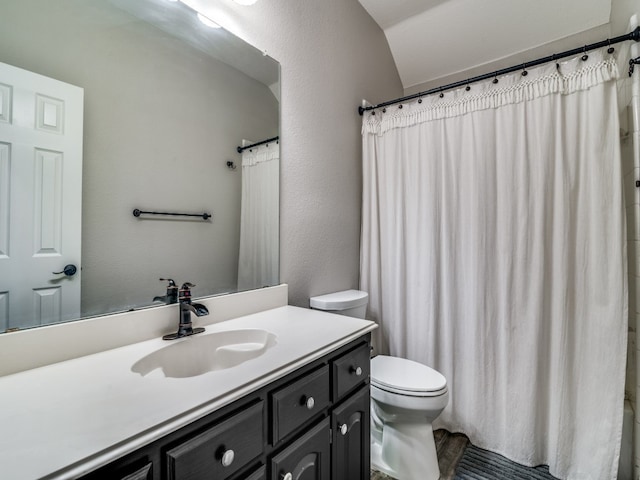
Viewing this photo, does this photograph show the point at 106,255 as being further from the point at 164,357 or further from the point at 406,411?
the point at 406,411

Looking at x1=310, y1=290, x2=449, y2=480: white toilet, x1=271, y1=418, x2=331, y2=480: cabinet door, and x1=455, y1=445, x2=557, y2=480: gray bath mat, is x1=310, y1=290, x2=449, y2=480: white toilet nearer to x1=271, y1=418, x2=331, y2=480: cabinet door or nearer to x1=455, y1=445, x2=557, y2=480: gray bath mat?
x1=455, y1=445, x2=557, y2=480: gray bath mat

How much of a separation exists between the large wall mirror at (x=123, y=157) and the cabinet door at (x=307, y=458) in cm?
64

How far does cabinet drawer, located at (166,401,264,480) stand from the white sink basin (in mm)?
253

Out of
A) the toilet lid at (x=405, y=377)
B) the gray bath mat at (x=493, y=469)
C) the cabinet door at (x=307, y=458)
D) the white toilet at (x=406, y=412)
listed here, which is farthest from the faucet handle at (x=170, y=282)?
the gray bath mat at (x=493, y=469)

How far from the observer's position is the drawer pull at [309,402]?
0.85 meters

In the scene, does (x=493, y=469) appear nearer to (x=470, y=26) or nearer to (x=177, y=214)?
(x=177, y=214)

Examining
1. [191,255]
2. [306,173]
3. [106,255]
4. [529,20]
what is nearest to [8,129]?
[106,255]

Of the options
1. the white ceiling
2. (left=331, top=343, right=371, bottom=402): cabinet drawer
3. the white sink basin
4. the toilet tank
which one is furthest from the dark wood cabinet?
the white ceiling

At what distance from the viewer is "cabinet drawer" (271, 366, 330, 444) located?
2.51ft

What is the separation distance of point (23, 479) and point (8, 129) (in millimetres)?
810

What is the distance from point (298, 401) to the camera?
83 centimetres

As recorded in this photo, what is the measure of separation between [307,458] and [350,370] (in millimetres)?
291

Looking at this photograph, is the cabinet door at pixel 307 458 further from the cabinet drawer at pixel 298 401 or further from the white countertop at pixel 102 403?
the white countertop at pixel 102 403

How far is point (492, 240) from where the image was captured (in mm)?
1696
